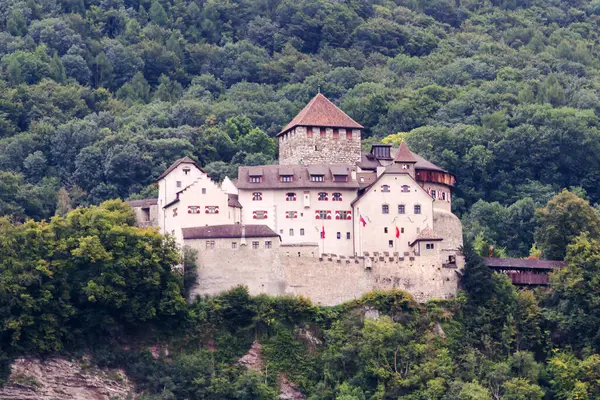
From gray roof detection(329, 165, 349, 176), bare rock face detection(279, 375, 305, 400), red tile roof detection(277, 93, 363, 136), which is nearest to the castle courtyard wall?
bare rock face detection(279, 375, 305, 400)

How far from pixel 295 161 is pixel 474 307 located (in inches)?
566

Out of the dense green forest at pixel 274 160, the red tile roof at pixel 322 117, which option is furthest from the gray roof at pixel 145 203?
the red tile roof at pixel 322 117

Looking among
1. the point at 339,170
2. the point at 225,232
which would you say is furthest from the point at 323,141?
the point at 225,232

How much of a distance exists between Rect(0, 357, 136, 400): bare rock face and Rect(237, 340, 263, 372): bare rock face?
6000mm

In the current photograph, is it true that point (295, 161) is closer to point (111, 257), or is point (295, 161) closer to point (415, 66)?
point (111, 257)

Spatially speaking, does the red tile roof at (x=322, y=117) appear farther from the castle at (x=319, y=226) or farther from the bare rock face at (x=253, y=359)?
the bare rock face at (x=253, y=359)

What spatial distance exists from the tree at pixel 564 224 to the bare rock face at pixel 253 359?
18.3m

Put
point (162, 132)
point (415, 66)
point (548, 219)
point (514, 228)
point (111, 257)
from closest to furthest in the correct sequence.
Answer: point (111, 257) → point (548, 219) → point (514, 228) → point (162, 132) → point (415, 66)

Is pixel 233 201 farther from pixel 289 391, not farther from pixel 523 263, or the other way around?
pixel 523 263

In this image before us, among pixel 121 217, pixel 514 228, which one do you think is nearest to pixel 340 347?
pixel 121 217

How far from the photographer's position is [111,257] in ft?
296

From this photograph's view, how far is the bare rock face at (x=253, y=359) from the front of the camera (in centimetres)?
9138

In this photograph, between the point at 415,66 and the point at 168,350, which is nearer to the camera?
the point at 168,350

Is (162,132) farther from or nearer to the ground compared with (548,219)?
farther from the ground
